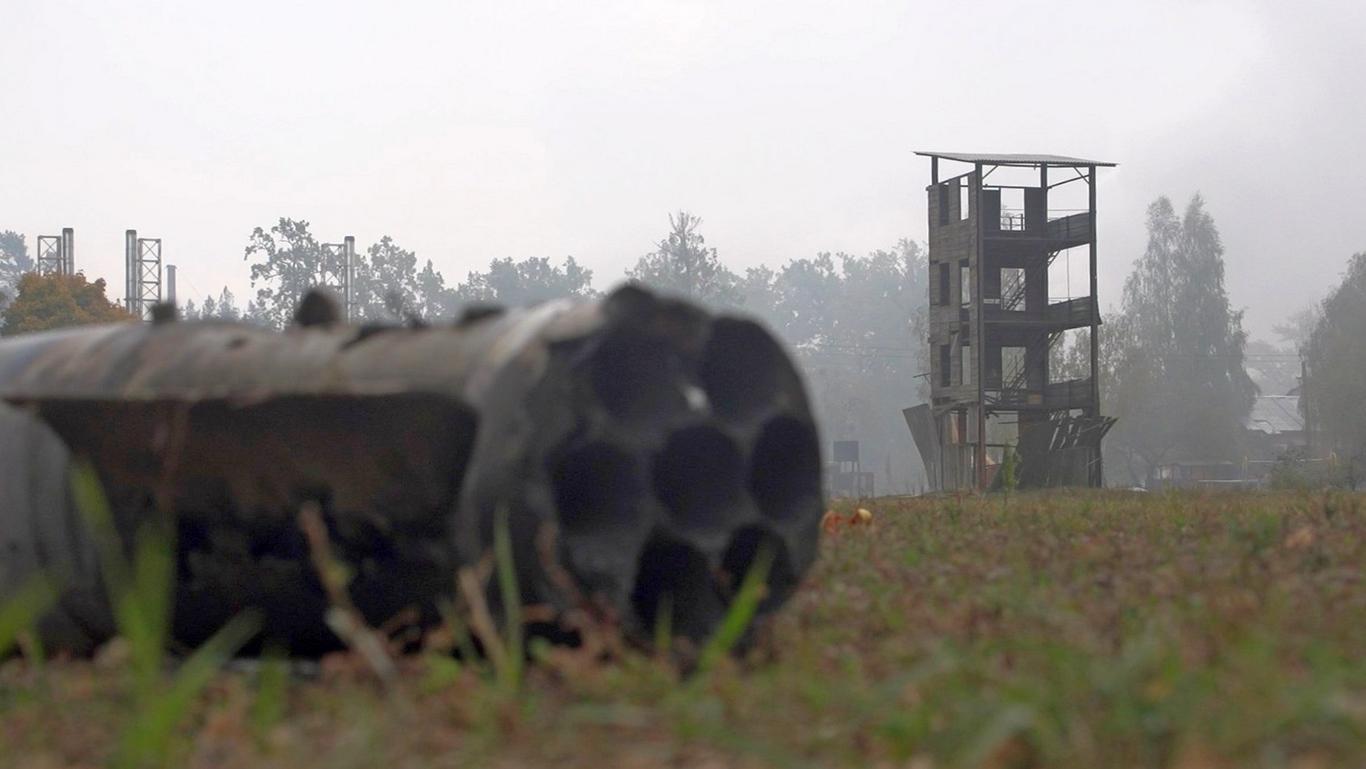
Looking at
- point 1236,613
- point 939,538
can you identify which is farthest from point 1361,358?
point 1236,613

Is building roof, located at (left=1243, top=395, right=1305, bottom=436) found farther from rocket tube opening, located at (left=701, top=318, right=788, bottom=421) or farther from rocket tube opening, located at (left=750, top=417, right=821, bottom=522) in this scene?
rocket tube opening, located at (left=701, top=318, right=788, bottom=421)

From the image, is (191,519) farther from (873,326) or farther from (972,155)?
(873,326)

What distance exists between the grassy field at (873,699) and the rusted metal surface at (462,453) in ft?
1.17

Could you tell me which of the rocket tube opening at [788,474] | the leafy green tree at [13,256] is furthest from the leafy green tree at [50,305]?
the leafy green tree at [13,256]

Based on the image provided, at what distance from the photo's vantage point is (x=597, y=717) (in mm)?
4066

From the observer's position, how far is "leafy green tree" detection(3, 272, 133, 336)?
185ft

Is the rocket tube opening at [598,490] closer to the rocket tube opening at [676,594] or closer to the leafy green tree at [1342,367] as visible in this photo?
the rocket tube opening at [676,594]

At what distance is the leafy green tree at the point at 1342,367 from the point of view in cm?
Result: 7725

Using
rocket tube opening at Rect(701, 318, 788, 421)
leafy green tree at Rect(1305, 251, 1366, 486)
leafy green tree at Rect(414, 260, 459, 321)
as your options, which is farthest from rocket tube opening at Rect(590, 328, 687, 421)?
leafy green tree at Rect(414, 260, 459, 321)

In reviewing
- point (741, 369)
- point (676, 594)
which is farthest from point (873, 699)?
point (741, 369)

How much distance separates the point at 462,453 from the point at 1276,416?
114 meters

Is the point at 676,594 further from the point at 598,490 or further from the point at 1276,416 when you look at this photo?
the point at 1276,416

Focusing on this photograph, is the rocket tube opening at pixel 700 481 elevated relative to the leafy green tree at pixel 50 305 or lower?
lower

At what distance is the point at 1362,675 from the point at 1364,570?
13.1 ft
